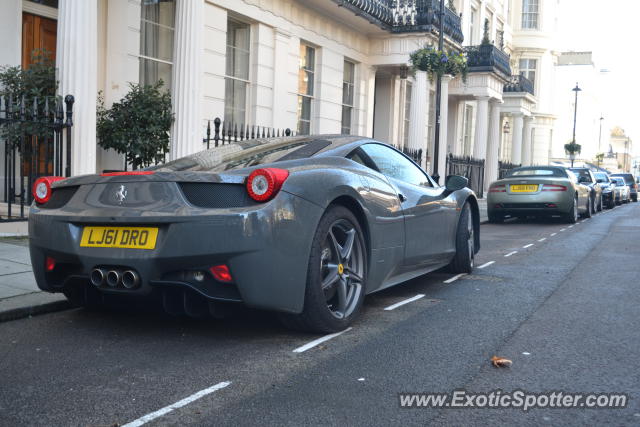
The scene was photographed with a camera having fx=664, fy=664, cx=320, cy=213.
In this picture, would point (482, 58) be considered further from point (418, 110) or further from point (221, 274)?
point (221, 274)

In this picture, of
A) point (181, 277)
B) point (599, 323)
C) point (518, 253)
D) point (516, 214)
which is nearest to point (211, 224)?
point (181, 277)

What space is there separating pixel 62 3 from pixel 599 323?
8378mm

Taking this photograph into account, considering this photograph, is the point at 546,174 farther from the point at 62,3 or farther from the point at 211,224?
the point at 211,224

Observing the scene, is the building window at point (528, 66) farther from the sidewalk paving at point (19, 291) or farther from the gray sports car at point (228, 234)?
the gray sports car at point (228, 234)

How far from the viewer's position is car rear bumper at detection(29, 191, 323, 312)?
12.3 feet

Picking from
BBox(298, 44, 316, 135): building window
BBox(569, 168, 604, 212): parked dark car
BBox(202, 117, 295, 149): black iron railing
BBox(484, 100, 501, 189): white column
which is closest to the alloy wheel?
BBox(202, 117, 295, 149): black iron railing

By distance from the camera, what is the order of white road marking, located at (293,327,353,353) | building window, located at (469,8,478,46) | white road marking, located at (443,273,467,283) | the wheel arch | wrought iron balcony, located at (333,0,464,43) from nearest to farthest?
white road marking, located at (293,327,353,353) → the wheel arch → white road marking, located at (443,273,467,283) → wrought iron balcony, located at (333,0,464,43) → building window, located at (469,8,478,46)

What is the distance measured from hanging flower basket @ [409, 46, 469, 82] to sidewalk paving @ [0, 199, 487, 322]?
40.4 ft

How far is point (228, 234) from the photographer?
3.75 meters

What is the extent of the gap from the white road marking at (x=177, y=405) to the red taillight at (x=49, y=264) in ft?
5.25

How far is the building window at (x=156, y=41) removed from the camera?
12.2 meters

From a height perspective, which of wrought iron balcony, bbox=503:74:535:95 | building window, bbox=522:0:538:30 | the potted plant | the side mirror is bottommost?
the side mirror

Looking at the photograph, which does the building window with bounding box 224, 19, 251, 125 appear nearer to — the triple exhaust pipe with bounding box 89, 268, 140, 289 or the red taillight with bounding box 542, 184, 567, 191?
the red taillight with bounding box 542, 184, 567, 191

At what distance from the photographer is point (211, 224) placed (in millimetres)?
3758
